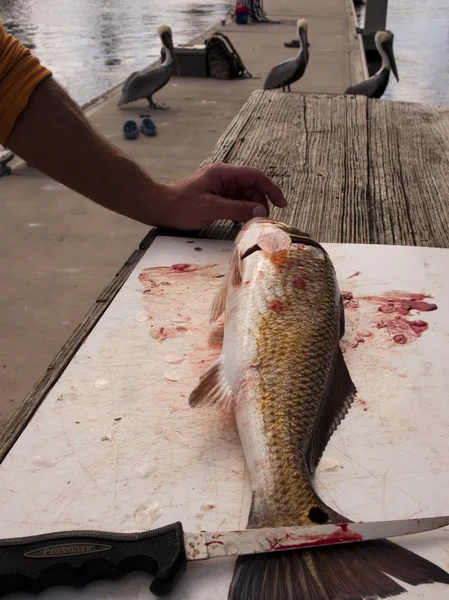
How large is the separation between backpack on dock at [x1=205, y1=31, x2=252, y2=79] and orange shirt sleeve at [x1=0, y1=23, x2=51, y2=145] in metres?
9.52

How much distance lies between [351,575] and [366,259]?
1.33 meters

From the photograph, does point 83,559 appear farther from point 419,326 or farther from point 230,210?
point 230,210

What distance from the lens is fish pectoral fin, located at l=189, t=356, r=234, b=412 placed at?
1524 millimetres

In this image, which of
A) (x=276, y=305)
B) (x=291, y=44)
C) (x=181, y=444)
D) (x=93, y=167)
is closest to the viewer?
(x=181, y=444)

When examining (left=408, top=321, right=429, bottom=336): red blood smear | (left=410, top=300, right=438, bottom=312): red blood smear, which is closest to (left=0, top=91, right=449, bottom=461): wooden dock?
(left=410, top=300, right=438, bottom=312): red blood smear

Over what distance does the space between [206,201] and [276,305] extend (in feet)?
2.40

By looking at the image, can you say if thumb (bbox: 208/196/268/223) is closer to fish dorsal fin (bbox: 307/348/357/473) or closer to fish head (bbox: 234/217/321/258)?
fish head (bbox: 234/217/321/258)

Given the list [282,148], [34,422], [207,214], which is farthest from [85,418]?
[282,148]

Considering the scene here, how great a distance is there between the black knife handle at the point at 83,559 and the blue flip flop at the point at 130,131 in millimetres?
7354

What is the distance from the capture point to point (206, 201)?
2.36m

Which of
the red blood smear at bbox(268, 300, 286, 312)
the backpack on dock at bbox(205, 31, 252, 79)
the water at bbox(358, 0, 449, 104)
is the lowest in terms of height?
the water at bbox(358, 0, 449, 104)

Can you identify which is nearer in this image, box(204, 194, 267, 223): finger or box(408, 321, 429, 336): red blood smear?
box(408, 321, 429, 336): red blood smear

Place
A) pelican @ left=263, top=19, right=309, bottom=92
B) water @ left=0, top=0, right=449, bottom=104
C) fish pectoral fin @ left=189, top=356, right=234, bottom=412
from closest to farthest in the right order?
1. fish pectoral fin @ left=189, top=356, right=234, bottom=412
2. pelican @ left=263, top=19, right=309, bottom=92
3. water @ left=0, top=0, right=449, bottom=104

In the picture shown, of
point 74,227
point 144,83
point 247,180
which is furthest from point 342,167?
point 144,83
